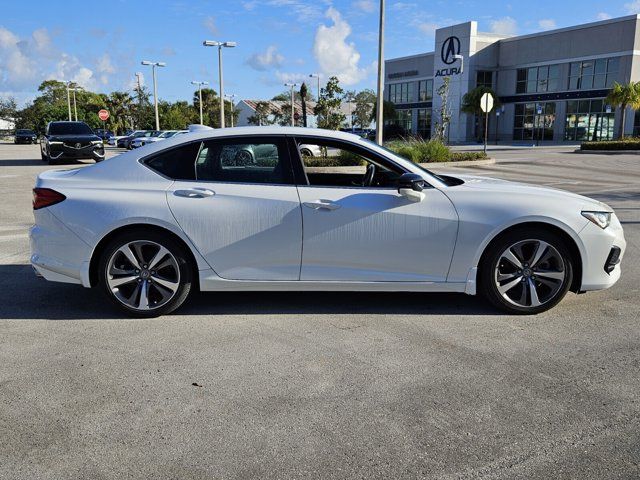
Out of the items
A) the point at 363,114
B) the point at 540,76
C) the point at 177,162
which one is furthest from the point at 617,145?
the point at 363,114

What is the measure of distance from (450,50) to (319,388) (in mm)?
58083

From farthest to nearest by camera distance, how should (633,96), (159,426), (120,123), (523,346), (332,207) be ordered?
(120,123), (633,96), (332,207), (523,346), (159,426)

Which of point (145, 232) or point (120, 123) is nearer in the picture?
point (145, 232)

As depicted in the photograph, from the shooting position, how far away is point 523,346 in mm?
4262

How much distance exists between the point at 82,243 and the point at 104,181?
552mm

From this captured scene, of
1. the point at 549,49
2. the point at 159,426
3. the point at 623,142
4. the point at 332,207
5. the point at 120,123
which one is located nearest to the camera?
the point at 159,426

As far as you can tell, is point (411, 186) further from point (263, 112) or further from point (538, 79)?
point (263, 112)

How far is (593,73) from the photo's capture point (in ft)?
160

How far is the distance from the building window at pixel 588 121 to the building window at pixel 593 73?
1415 millimetres

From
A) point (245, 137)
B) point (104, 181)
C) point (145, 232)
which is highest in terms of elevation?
point (245, 137)

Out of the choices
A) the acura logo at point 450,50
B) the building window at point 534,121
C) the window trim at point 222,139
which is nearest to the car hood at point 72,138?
the window trim at point 222,139

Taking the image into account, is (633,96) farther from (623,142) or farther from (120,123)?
(120,123)

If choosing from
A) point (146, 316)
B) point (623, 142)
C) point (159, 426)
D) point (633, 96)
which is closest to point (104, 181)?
point (146, 316)

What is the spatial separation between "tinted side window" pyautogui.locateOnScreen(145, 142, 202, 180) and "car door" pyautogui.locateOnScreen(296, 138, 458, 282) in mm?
953
